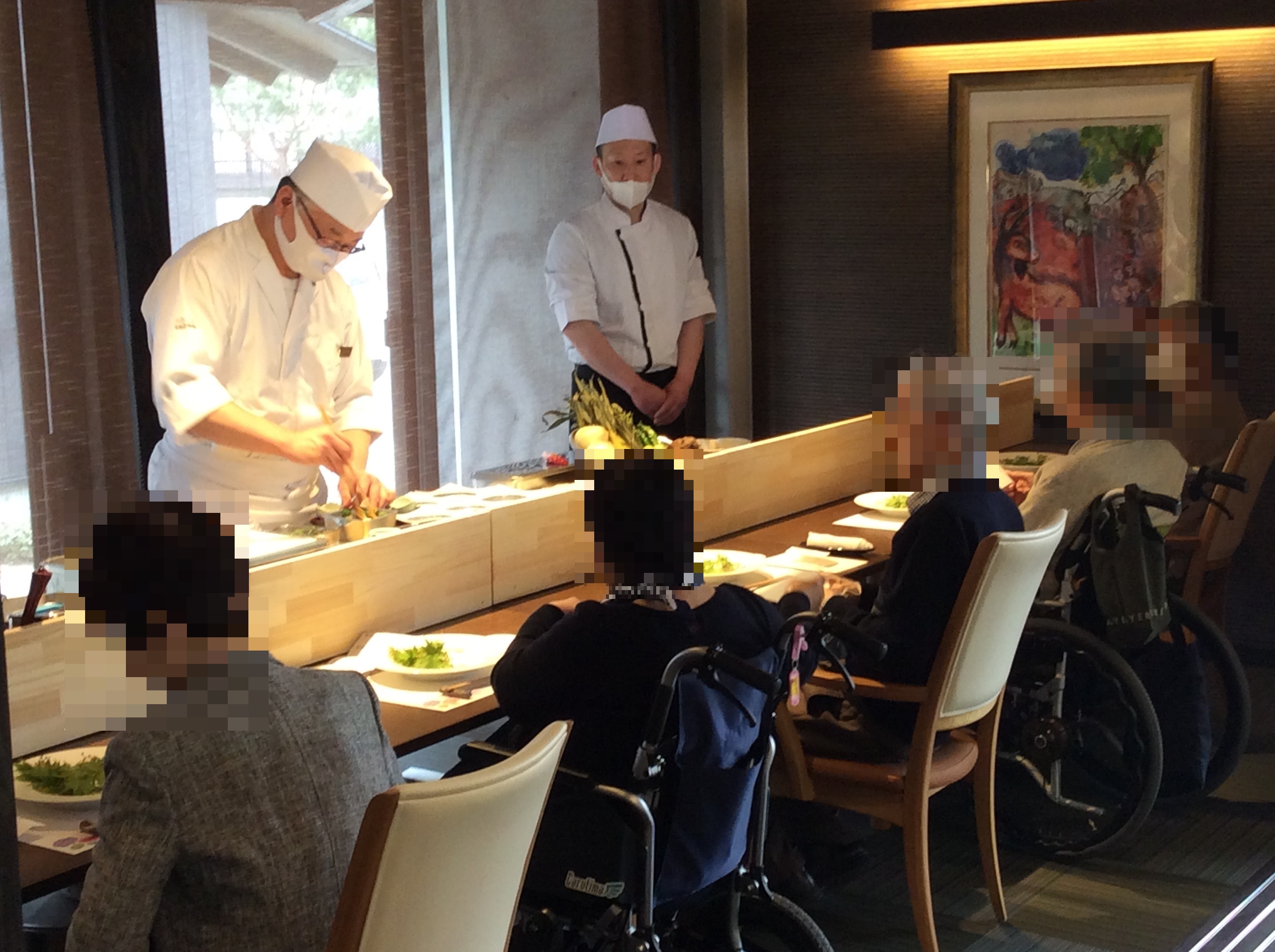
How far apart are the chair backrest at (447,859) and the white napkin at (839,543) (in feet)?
5.62

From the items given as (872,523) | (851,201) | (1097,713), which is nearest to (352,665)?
(872,523)

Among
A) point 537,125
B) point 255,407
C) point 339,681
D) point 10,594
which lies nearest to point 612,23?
point 537,125

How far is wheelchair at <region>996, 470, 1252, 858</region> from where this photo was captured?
3035mm

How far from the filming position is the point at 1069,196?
4.70 meters

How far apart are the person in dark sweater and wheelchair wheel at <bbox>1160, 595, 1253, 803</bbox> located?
151 cm

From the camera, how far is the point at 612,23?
4.94 metres

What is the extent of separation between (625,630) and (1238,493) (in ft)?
7.24

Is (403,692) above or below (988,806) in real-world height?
above

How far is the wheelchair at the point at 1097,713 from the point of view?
3.04 meters

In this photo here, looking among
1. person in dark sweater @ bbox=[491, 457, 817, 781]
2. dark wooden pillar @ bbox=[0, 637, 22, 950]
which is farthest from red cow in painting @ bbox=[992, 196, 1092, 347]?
dark wooden pillar @ bbox=[0, 637, 22, 950]

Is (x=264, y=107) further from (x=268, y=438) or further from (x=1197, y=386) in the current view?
(x=1197, y=386)

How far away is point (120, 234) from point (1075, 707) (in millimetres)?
2592

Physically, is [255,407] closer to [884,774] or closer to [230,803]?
[884,774]

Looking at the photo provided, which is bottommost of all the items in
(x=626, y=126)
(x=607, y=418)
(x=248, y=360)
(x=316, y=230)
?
(x=607, y=418)
